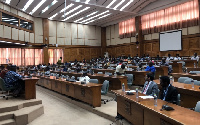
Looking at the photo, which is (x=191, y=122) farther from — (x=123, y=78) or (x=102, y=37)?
(x=102, y=37)

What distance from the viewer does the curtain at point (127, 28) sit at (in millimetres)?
Result: 22883

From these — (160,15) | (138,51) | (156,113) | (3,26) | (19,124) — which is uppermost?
(160,15)

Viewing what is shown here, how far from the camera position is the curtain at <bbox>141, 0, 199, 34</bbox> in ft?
54.2

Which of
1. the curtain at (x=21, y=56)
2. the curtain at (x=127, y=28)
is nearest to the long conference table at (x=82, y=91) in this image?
the curtain at (x=21, y=56)

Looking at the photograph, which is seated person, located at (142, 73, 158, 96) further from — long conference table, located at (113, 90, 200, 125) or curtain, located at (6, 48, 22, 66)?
curtain, located at (6, 48, 22, 66)

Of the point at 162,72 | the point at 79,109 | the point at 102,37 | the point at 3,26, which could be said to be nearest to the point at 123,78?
the point at 79,109

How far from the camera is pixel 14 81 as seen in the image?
23.0 feet

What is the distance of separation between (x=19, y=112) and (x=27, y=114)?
1.06ft

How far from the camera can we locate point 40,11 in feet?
63.2

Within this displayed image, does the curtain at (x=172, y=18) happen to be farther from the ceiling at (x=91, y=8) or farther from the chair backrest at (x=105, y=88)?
the chair backrest at (x=105, y=88)

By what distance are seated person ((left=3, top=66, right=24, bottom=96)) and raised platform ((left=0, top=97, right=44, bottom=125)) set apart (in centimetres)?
81

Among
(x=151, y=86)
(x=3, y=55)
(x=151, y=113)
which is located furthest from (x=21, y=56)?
(x=151, y=113)

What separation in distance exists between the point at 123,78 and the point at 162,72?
3.39 m

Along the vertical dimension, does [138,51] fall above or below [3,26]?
below
